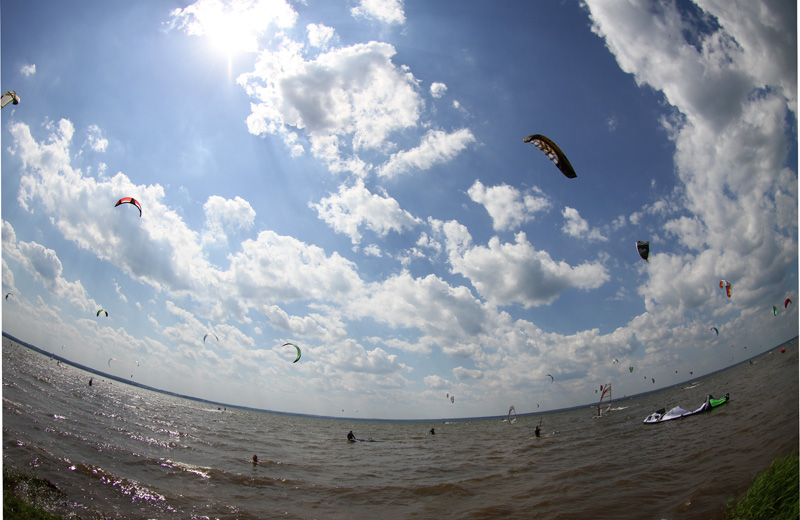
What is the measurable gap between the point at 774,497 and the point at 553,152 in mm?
12869

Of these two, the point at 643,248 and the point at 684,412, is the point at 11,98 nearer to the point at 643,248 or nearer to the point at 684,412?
the point at 643,248

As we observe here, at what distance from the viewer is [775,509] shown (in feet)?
25.4

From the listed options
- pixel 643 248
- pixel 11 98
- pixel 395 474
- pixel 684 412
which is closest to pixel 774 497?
pixel 643 248

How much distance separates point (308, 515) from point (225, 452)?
1203 cm

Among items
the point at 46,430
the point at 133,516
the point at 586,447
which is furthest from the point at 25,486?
the point at 586,447

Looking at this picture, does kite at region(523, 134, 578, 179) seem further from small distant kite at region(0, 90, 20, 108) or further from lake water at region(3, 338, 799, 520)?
small distant kite at region(0, 90, 20, 108)

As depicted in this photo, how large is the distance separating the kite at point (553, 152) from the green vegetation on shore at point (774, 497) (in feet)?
36.5

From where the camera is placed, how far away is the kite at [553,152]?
14969mm

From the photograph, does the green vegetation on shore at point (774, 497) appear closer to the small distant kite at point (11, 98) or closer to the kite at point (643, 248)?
the kite at point (643, 248)

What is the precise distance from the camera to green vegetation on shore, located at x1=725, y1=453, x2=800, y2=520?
751 centimetres

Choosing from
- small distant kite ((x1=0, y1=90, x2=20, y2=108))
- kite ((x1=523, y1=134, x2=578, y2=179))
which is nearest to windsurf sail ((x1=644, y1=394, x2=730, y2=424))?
kite ((x1=523, y1=134, x2=578, y2=179))

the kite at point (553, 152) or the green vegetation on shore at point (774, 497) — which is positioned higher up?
the kite at point (553, 152)

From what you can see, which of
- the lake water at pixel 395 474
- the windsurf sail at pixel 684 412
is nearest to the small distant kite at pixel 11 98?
the lake water at pixel 395 474

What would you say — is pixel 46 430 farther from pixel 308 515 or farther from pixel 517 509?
pixel 517 509
